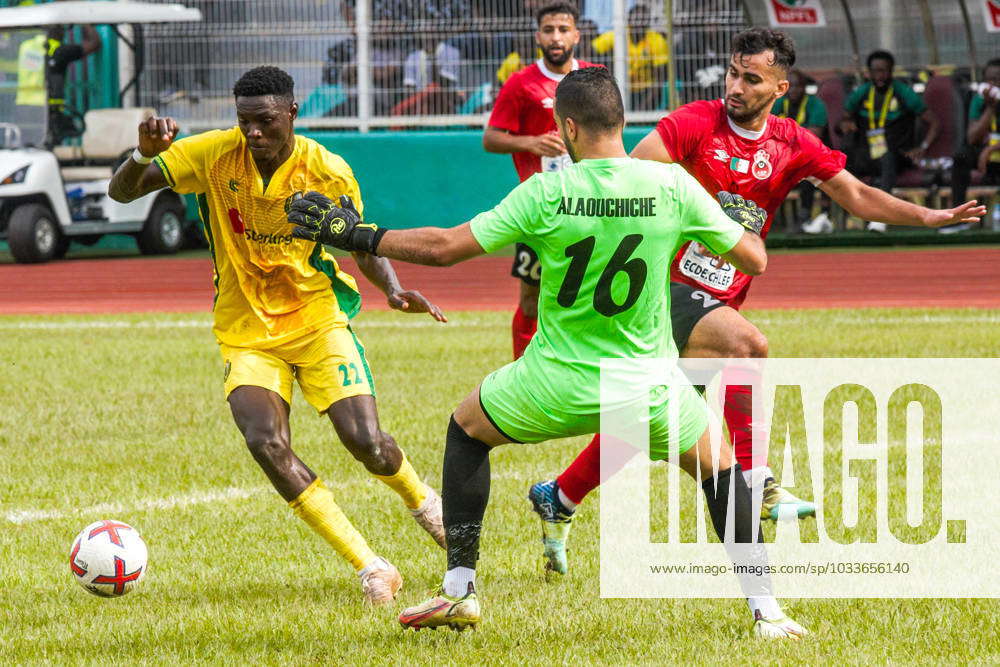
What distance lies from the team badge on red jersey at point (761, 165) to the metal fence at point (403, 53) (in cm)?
1449

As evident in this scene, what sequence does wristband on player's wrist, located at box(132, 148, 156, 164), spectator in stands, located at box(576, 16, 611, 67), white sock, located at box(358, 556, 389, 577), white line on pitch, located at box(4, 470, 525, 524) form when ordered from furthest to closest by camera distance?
spectator in stands, located at box(576, 16, 611, 67)
white line on pitch, located at box(4, 470, 525, 524)
wristband on player's wrist, located at box(132, 148, 156, 164)
white sock, located at box(358, 556, 389, 577)

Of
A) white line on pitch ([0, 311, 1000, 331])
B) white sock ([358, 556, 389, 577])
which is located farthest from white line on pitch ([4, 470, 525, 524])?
white line on pitch ([0, 311, 1000, 331])

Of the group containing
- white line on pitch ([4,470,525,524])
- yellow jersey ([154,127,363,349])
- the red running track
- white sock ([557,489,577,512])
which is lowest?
the red running track

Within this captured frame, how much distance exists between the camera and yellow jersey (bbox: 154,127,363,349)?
5.82 m

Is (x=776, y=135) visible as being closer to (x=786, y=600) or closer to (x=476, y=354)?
(x=786, y=600)

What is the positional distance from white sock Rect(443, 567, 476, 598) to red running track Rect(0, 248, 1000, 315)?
1002cm

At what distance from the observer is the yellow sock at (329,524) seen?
554cm

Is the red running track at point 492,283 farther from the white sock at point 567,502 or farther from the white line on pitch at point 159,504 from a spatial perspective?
the white sock at point 567,502

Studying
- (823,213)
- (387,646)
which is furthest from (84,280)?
(387,646)

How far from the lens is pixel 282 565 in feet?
19.6

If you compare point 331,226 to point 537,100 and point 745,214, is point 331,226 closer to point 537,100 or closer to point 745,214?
point 745,214

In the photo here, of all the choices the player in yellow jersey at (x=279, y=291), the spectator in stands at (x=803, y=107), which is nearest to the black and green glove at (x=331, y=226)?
the player in yellow jersey at (x=279, y=291)

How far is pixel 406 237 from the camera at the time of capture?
4.69 m

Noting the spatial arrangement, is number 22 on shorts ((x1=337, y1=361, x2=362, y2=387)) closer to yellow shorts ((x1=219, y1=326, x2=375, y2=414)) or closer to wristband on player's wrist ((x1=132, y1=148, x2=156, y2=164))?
yellow shorts ((x1=219, y1=326, x2=375, y2=414))
